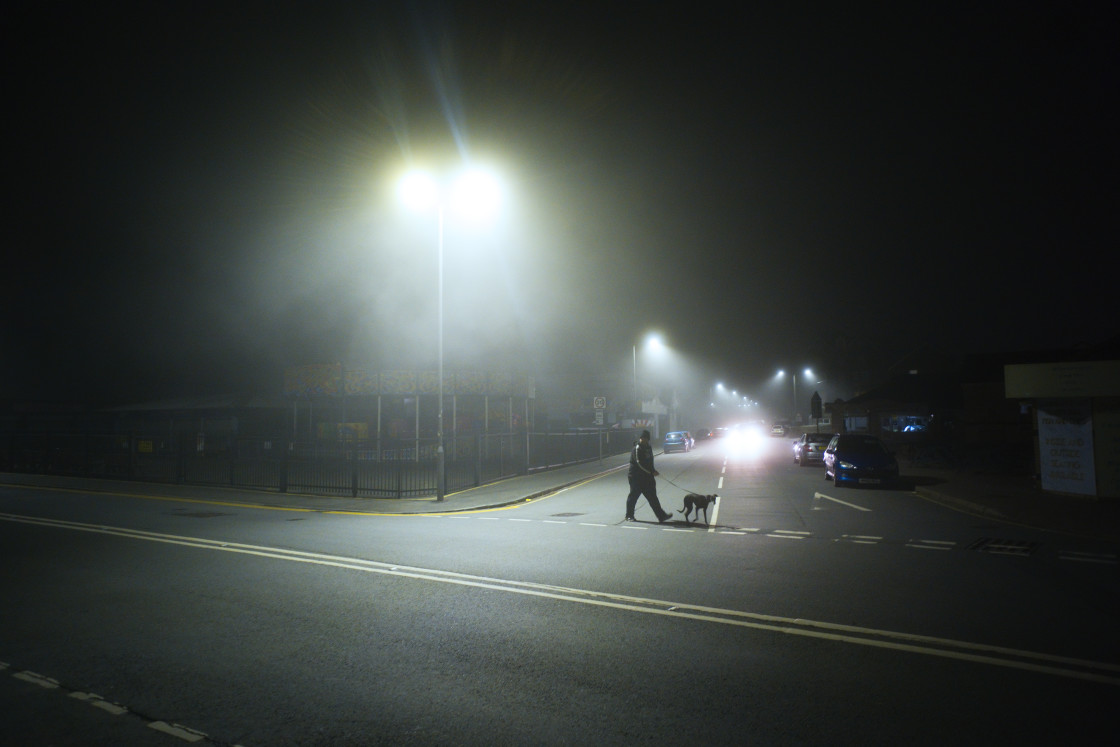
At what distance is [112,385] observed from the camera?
5556 cm

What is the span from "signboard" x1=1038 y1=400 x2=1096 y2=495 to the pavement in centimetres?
40

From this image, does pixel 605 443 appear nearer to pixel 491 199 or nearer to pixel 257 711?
pixel 491 199

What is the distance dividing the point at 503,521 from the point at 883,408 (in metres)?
38.2

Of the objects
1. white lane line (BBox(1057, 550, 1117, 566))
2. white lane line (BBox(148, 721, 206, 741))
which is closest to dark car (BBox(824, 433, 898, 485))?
white lane line (BBox(1057, 550, 1117, 566))

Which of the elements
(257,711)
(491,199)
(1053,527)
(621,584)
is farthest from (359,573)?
(1053,527)

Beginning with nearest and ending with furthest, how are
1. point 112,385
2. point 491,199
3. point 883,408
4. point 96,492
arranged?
1. point 491,199
2. point 96,492
3. point 883,408
4. point 112,385

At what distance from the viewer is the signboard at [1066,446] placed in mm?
15602

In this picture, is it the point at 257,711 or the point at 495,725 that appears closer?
the point at 495,725

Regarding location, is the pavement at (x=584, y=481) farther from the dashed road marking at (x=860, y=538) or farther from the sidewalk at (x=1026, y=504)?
the dashed road marking at (x=860, y=538)

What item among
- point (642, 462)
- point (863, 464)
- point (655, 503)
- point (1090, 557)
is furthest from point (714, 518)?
point (863, 464)

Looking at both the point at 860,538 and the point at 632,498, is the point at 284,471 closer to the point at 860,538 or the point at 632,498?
the point at 632,498

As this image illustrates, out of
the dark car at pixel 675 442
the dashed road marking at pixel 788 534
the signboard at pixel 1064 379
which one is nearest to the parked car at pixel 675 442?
the dark car at pixel 675 442

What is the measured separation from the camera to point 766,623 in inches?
233

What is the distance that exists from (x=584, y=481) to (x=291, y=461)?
9841 millimetres
